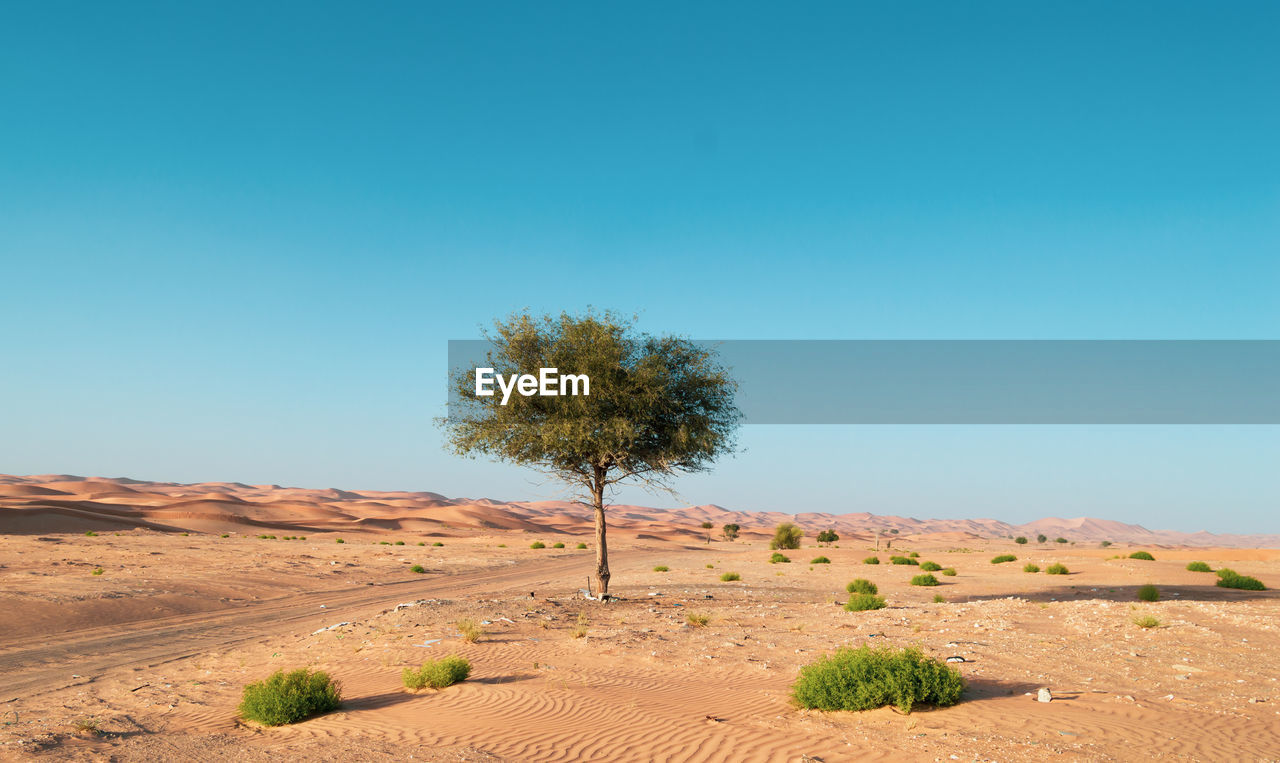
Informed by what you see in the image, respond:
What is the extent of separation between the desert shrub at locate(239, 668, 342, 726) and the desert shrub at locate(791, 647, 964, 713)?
276 inches

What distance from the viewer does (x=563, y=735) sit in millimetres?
9516

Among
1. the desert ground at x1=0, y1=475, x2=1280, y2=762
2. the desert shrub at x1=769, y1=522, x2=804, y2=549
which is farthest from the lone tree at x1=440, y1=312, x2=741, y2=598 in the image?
the desert shrub at x1=769, y1=522, x2=804, y2=549

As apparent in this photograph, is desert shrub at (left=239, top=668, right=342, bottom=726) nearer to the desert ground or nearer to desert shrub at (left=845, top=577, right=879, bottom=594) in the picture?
the desert ground

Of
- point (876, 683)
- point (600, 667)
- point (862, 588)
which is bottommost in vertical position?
point (862, 588)

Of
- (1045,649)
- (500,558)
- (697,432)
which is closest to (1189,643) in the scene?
(1045,649)

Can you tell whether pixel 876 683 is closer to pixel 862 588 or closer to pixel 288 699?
pixel 288 699

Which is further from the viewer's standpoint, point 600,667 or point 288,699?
point 600,667

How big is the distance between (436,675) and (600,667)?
342 centimetres

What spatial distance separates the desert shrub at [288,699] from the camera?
10.2 m

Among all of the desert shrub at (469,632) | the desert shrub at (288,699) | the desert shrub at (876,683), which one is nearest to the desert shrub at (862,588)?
the desert shrub at (469,632)

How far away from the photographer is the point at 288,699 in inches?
404

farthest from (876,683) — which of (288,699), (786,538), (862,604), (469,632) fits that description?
(786,538)

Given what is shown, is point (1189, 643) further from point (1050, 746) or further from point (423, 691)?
point (423, 691)

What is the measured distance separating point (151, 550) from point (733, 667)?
3949cm
